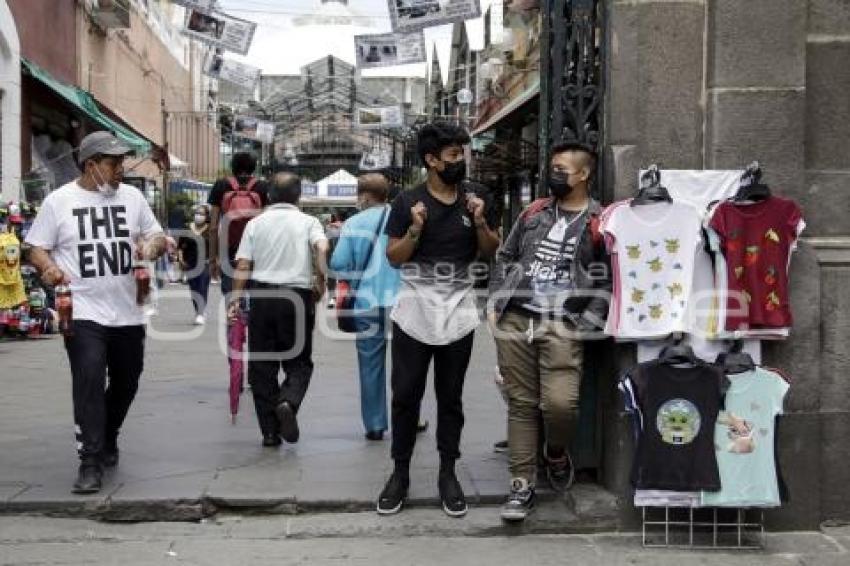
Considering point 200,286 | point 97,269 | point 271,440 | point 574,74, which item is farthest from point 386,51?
point 97,269

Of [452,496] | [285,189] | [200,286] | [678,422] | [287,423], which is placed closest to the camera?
[678,422]

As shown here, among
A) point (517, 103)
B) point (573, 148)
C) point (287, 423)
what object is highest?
point (517, 103)

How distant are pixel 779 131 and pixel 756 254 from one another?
0.67 metres

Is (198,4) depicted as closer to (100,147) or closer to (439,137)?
(100,147)

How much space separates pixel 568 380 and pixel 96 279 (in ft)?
8.52

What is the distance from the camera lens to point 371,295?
7441 mm

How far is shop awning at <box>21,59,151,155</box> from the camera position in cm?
1709

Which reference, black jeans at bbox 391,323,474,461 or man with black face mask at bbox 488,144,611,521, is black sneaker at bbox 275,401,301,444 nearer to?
black jeans at bbox 391,323,474,461

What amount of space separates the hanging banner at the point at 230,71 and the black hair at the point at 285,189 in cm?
1107

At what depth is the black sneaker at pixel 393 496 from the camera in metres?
5.67

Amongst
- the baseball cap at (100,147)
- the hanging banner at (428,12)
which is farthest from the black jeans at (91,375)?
the hanging banner at (428,12)

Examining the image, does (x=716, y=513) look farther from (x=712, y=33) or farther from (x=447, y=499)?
(x=712, y=33)

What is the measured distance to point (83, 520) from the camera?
18.5 ft

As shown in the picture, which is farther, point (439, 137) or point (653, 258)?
point (439, 137)
